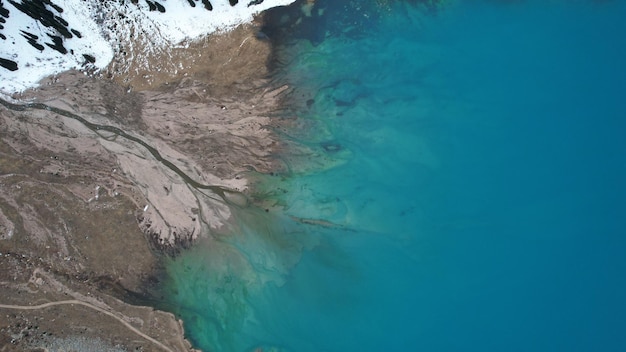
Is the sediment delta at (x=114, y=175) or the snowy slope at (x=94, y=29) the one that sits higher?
the snowy slope at (x=94, y=29)

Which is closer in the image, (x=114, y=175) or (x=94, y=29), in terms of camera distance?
(x=94, y=29)

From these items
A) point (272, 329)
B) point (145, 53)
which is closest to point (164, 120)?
point (145, 53)

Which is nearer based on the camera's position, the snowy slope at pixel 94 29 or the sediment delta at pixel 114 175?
the snowy slope at pixel 94 29

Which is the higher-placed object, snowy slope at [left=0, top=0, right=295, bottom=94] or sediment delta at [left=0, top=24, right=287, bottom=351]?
snowy slope at [left=0, top=0, right=295, bottom=94]

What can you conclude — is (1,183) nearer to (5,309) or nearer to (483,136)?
(5,309)
